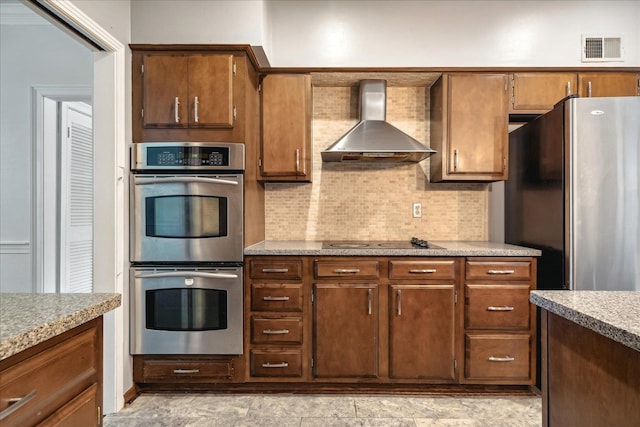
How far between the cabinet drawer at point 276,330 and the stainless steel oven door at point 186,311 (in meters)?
0.11

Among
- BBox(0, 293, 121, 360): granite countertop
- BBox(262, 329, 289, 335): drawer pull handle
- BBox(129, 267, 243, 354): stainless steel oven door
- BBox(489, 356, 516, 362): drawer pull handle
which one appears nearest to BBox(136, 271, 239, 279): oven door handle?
BBox(129, 267, 243, 354): stainless steel oven door

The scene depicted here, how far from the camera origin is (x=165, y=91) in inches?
101

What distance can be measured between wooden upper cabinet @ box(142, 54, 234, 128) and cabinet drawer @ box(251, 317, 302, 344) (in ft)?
4.45

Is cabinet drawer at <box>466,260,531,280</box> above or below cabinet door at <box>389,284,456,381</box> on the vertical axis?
above

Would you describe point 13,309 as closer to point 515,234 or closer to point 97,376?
point 97,376

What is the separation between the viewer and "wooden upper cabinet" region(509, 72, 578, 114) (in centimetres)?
289

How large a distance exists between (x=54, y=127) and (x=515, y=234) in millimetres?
3837

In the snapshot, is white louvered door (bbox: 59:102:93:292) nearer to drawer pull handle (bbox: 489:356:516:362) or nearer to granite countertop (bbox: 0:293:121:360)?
granite countertop (bbox: 0:293:121:360)

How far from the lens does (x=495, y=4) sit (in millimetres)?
3051

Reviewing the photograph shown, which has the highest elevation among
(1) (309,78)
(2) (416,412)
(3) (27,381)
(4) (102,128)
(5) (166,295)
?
(1) (309,78)

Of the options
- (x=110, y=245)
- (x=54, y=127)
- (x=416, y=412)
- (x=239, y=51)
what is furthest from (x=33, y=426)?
(x=54, y=127)

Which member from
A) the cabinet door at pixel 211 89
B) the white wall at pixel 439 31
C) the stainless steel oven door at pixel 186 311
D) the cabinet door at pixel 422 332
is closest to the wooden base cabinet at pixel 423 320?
the cabinet door at pixel 422 332

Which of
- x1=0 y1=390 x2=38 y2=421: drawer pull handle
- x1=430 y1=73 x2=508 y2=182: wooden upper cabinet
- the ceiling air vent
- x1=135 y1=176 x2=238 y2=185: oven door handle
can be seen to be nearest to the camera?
x1=0 y1=390 x2=38 y2=421: drawer pull handle

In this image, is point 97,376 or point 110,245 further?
point 110,245
